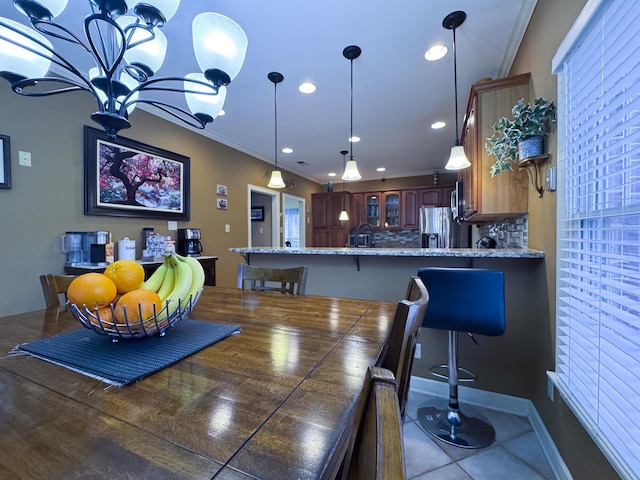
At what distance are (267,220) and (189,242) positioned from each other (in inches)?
90.5

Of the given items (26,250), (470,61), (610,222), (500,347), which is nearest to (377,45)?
(470,61)

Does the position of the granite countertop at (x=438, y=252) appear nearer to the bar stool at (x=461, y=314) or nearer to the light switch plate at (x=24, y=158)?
the bar stool at (x=461, y=314)

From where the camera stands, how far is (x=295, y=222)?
6625 millimetres

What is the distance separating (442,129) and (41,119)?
4.22 metres

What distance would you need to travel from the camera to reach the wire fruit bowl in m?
0.74

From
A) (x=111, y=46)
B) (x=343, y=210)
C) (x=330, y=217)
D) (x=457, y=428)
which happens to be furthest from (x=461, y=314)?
(x=330, y=217)

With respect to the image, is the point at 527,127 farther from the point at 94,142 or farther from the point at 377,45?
the point at 94,142

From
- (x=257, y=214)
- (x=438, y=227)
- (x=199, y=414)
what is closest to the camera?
(x=199, y=414)

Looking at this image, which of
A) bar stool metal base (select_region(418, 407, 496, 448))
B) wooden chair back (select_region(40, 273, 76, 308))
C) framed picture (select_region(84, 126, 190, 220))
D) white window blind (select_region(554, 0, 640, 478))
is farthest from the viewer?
framed picture (select_region(84, 126, 190, 220))

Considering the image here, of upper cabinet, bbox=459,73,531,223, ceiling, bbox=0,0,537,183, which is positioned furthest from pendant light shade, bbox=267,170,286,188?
upper cabinet, bbox=459,73,531,223

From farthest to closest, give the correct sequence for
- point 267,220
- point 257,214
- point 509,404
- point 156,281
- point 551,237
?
1. point 257,214
2. point 267,220
3. point 509,404
4. point 551,237
5. point 156,281

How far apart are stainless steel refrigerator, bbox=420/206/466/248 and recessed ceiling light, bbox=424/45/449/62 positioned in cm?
337

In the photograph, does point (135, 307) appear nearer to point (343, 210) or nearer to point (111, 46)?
point (111, 46)

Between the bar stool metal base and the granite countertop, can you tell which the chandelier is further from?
the bar stool metal base
